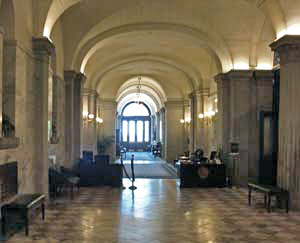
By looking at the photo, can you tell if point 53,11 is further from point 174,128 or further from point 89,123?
point 174,128

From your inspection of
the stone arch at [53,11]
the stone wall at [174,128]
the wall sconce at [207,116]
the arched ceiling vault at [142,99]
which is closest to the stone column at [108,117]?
the stone wall at [174,128]

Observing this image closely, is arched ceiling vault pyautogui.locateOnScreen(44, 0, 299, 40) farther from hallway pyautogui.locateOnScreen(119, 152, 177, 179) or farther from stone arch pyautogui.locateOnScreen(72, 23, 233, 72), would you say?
hallway pyautogui.locateOnScreen(119, 152, 177, 179)

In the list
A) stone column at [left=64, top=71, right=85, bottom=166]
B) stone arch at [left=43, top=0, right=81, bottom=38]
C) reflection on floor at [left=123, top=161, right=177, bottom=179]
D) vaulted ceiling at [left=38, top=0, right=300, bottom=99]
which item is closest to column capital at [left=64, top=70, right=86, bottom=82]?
stone column at [left=64, top=71, right=85, bottom=166]

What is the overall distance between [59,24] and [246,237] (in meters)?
8.93

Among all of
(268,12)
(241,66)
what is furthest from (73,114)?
(268,12)

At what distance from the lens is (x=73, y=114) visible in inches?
631

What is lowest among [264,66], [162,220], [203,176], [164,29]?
[162,220]

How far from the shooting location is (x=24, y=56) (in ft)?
31.1

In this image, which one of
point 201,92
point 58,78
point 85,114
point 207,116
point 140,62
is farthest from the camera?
point 140,62

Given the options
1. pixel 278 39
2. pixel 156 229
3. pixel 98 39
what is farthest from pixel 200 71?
pixel 156 229

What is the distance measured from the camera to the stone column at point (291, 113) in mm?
10297

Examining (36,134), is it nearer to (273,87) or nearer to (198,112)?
(273,87)

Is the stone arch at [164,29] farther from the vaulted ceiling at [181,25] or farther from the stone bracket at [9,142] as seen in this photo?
the stone bracket at [9,142]

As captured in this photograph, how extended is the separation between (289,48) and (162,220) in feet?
15.6
